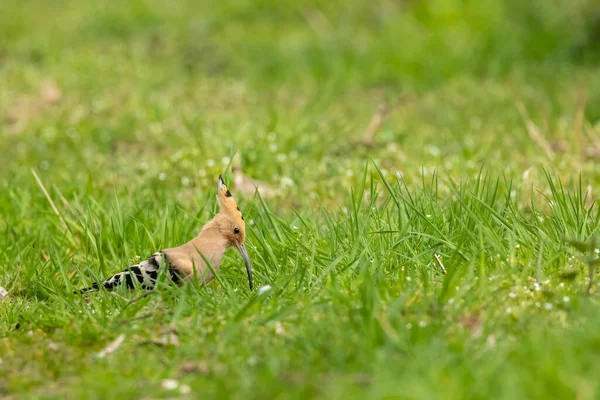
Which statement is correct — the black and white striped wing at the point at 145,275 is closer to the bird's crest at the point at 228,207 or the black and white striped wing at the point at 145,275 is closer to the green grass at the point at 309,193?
the green grass at the point at 309,193

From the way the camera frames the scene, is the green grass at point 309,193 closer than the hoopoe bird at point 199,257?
Yes

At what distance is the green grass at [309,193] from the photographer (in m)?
3.14

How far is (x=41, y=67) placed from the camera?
9289mm

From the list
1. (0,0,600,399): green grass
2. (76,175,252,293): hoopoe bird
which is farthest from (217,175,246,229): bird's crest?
(0,0,600,399): green grass

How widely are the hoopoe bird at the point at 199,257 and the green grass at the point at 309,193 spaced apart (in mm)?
109

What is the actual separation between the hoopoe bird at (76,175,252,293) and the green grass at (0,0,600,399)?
0.11 m

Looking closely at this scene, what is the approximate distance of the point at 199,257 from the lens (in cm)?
414

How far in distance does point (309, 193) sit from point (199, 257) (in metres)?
1.87

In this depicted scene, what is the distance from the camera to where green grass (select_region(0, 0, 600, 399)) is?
314 centimetres

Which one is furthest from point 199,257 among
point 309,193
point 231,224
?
point 309,193

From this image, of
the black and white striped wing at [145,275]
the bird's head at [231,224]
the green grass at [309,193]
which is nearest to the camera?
the green grass at [309,193]

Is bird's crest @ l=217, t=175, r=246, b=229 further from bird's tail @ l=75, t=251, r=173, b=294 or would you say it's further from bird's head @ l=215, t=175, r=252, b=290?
bird's tail @ l=75, t=251, r=173, b=294

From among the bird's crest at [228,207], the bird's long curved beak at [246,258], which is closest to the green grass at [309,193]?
the bird's long curved beak at [246,258]

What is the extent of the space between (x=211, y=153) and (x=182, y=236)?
1.58 m
